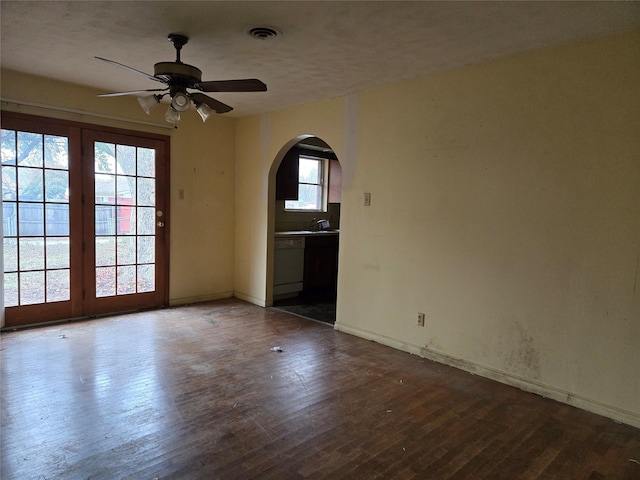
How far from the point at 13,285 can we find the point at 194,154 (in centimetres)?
242

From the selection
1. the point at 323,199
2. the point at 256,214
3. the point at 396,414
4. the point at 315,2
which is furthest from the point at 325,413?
the point at 323,199

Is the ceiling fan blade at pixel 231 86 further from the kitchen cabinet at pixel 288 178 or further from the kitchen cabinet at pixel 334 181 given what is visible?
the kitchen cabinet at pixel 334 181

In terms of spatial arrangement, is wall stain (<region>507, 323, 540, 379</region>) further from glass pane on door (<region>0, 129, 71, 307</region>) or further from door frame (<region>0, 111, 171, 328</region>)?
glass pane on door (<region>0, 129, 71, 307</region>)

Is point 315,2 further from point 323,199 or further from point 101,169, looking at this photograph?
point 323,199

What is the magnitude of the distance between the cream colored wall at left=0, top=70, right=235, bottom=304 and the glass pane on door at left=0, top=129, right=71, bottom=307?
65 centimetres

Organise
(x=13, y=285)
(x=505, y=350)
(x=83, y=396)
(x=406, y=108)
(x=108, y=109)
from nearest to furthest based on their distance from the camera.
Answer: (x=83, y=396), (x=505, y=350), (x=406, y=108), (x=13, y=285), (x=108, y=109)

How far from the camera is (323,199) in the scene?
6992 millimetres

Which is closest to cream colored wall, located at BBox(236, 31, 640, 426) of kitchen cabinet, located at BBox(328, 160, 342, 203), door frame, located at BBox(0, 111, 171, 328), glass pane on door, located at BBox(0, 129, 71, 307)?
kitchen cabinet, located at BBox(328, 160, 342, 203)

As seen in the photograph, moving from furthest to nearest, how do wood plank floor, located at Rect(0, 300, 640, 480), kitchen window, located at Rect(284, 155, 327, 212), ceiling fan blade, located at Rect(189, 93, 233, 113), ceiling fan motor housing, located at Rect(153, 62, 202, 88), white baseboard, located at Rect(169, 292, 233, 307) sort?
1. kitchen window, located at Rect(284, 155, 327, 212)
2. white baseboard, located at Rect(169, 292, 233, 307)
3. ceiling fan blade, located at Rect(189, 93, 233, 113)
4. ceiling fan motor housing, located at Rect(153, 62, 202, 88)
5. wood plank floor, located at Rect(0, 300, 640, 480)

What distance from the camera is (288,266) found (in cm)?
574

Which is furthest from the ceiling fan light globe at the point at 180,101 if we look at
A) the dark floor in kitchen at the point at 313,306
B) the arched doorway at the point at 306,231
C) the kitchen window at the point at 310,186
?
the kitchen window at the point at 310,186

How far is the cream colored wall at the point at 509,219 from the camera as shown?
264 cm

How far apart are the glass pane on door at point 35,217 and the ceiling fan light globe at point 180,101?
87.1 inches

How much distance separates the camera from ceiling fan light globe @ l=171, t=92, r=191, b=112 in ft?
8.96
